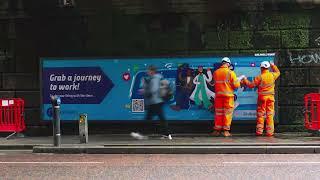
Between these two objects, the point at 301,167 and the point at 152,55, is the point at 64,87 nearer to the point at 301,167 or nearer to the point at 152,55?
the point at 152,55

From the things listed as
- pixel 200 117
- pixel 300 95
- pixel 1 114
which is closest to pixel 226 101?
pixel 200 117

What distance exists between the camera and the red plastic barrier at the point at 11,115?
15.1 meters

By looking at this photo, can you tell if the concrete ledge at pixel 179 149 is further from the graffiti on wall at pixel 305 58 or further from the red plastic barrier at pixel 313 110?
the graffiti on wall at pixel 305 58

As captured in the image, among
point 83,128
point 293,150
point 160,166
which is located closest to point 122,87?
point 83,128

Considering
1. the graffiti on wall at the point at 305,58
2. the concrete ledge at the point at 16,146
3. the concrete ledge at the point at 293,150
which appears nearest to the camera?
the concrete ledge at the point at 293,150

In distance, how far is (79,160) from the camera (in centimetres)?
1136

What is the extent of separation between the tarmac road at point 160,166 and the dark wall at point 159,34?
378 cm

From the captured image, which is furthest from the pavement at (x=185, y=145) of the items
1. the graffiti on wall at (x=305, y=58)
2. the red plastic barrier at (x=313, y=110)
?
the graffiti on wall at (x=305, y=58)

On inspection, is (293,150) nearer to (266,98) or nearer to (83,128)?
(266,98)

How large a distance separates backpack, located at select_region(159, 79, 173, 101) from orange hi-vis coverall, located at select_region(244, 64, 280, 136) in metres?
2.25

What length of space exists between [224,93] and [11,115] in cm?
573

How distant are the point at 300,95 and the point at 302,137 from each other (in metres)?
1.56

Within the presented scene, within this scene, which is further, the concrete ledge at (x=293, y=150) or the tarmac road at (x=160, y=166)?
the concrete ledge at (x=293, y=150)

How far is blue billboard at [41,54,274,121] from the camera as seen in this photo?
15094mm
